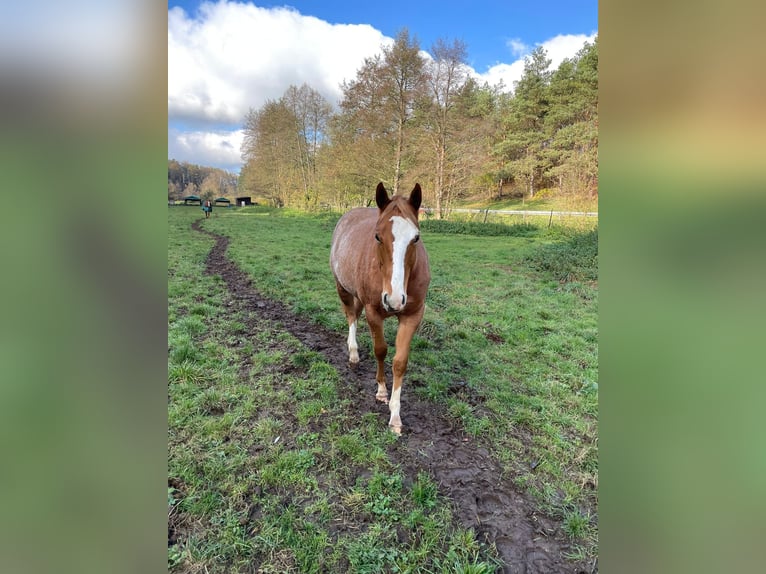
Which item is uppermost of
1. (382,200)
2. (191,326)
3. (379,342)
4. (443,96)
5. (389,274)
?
(443,96)

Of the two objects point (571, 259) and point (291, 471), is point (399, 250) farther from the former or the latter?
point (571, 259)

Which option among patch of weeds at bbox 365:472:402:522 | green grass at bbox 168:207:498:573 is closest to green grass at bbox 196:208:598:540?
green grass at bbox 168:207:498:573

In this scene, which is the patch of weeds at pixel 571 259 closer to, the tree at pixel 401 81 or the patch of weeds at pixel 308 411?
the patch of weeds at pixel 308 411

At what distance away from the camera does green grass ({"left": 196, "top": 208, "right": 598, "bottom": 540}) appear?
2.80 meters

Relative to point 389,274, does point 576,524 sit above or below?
below

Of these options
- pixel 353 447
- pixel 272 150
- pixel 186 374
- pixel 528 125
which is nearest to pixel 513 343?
pixel 353 447

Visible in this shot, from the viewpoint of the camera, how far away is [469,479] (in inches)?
99.7

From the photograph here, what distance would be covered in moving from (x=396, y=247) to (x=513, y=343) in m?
3.38

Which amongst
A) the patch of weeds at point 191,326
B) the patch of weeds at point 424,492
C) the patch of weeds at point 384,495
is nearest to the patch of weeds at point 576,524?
the patch of weeds at point 424,492

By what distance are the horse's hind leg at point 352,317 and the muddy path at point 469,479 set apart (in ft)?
0.46

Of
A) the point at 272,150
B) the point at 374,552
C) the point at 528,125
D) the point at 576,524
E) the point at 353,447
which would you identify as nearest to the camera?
the point at 374,552

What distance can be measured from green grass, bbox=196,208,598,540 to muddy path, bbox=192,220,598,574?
135mm
